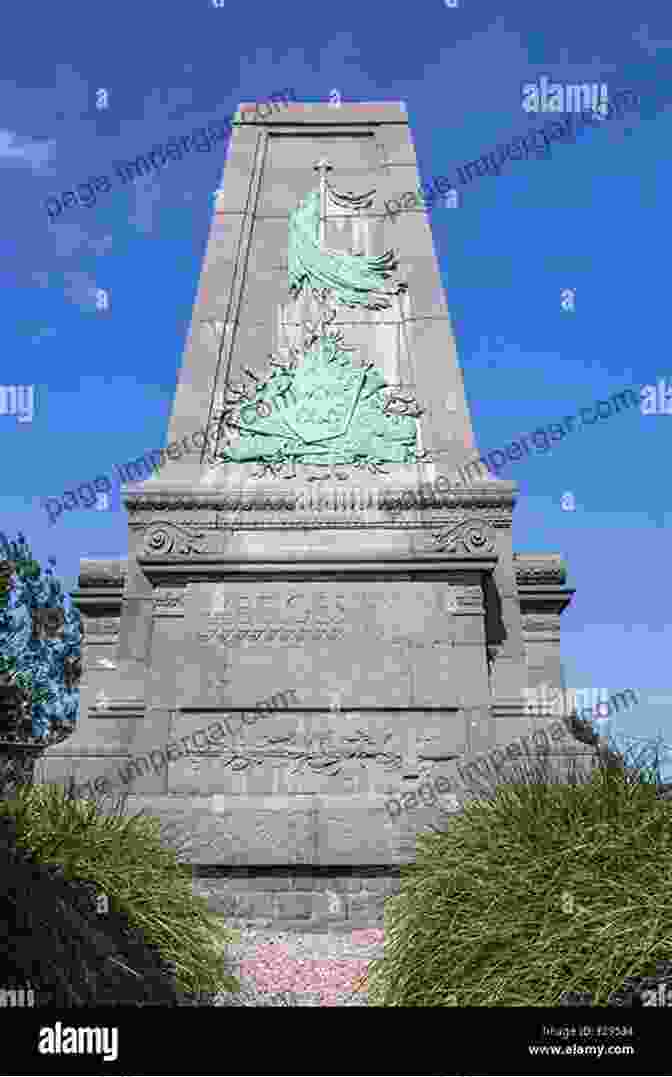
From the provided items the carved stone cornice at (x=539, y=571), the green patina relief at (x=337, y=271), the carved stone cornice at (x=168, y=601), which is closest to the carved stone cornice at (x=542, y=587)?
the carved stone cornice at (x=539, y=571)

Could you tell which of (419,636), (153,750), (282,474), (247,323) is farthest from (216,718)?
(247,323)

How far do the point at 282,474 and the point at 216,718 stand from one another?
3245mm

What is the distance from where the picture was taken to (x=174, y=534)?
12227 millimetres

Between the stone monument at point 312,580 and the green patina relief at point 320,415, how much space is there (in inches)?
1.1

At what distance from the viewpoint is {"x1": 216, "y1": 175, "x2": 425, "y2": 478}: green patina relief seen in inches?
523

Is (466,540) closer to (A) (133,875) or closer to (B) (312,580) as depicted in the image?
(B) (312,580)

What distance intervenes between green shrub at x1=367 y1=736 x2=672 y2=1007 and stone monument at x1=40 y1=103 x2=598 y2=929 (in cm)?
304

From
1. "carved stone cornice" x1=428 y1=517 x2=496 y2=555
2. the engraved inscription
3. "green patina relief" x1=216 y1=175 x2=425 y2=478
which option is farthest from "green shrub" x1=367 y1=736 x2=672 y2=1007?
"green patina relief" x1=216 y1=175 x2=425 y2=478

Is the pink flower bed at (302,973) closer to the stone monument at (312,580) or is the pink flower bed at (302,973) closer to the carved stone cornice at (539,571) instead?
the stone monument at (312,580)

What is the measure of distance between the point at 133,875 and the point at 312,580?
217 inches

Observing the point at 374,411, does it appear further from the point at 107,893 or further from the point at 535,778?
the point at 107,893

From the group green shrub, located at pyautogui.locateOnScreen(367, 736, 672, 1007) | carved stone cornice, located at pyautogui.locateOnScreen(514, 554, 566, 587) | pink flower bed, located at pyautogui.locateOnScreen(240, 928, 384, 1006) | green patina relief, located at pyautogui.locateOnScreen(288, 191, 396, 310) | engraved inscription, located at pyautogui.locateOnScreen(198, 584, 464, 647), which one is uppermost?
green patina relief, located at pyautogui.locateOnScreen(288, 191, 396, 310)

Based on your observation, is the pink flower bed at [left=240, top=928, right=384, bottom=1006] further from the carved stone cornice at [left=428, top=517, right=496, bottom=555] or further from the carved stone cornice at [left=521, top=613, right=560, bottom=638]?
the carved stone cornice at [left=521, top=613, right=560, bottom=638]

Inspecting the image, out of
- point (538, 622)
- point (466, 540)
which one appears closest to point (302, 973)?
point (466, 540)
